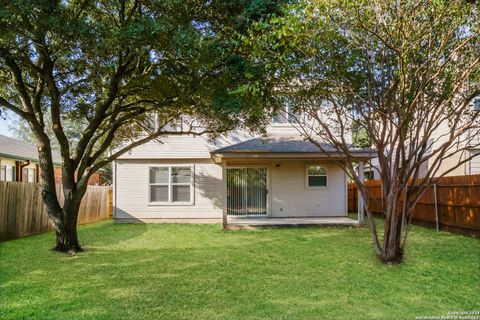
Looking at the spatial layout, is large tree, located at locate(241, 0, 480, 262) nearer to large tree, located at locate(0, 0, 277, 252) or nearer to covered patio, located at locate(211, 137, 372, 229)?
large tree, located at locate(0, 0, 277, 252)

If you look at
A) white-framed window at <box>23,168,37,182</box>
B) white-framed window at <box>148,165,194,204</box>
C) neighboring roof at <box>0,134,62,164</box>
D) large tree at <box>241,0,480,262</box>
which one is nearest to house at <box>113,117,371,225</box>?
white-framed window at <box>148,165,194,204</box>

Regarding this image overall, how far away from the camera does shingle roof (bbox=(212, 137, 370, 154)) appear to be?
36.9ft

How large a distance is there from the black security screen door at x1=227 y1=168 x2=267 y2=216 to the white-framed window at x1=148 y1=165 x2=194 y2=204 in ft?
5.34

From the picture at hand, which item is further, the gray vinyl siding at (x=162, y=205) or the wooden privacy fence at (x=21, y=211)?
the gray vinyl siding at (x=162, y=205)

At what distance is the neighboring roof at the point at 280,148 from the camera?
36.5 ft

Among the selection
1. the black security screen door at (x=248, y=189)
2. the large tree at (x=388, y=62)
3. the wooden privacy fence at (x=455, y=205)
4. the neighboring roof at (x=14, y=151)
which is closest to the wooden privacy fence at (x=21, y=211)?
the neighboring roof at (x=14, y=151)

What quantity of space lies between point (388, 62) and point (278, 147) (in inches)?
244

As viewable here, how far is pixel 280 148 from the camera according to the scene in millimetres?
11742

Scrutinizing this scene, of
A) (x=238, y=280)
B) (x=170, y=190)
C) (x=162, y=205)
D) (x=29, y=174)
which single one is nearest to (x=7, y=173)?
(x=29, y=174)

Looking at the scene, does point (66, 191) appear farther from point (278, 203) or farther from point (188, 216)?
point (278, 203)

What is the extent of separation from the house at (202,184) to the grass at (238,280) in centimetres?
447

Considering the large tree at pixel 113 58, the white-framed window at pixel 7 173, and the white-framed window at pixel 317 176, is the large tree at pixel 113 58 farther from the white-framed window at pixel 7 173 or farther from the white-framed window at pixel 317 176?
the white-framed window at pixel 7 173

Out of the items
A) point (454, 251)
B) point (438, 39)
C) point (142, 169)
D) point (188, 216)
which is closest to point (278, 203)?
point (188, 216)

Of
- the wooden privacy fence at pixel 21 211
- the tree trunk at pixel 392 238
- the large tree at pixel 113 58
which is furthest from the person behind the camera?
the wooden privacy fence at pixel 21 211
